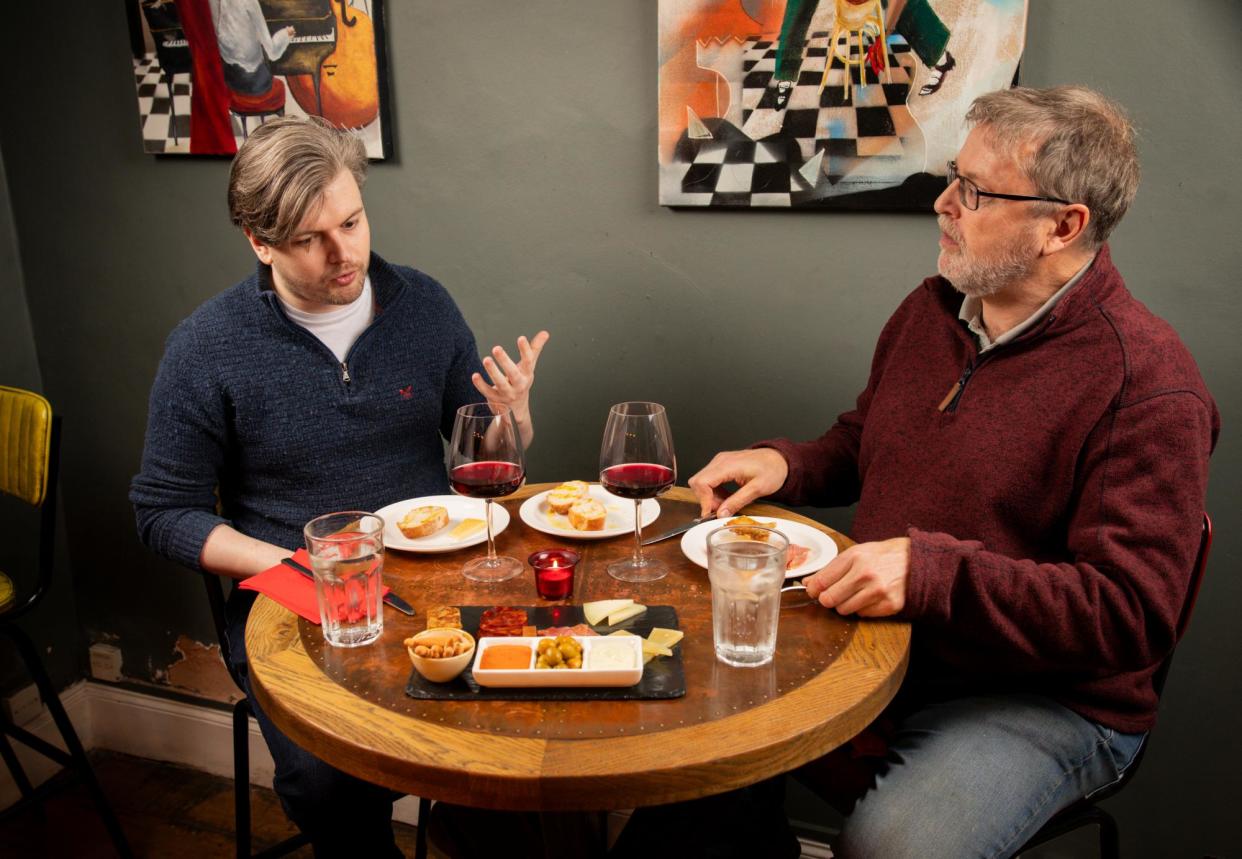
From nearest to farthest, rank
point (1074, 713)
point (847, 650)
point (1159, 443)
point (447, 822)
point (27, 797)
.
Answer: point (847, 650), point (1159, 443), point (1074, 713), point (447, 822), point (27, 797)

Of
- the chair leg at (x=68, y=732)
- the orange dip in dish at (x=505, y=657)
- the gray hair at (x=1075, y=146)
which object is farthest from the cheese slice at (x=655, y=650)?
the chair leg at (x=68, y=732)

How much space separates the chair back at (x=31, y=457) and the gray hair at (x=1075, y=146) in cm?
195

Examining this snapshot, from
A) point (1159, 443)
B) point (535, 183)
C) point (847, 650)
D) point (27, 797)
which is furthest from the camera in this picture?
point (27, 797)

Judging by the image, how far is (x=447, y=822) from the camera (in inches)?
72.0

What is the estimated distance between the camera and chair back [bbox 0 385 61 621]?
78.2 inches

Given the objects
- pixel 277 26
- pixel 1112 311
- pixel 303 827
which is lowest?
pixel 303 827

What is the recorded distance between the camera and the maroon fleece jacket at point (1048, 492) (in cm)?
127

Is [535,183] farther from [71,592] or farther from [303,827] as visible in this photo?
[71,592]

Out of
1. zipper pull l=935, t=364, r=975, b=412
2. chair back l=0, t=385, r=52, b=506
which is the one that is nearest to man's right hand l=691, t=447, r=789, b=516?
zipper pull l=935, t=364, r=975, b=412

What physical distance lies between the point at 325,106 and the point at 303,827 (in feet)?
5.12

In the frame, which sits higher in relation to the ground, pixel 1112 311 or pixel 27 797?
pixel 1112 311

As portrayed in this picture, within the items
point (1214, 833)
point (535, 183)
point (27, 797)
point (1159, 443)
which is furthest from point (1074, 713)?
point (27, 797)

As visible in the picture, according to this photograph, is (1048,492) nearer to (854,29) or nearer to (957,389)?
(957,389)

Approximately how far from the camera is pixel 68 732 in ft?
7.02
